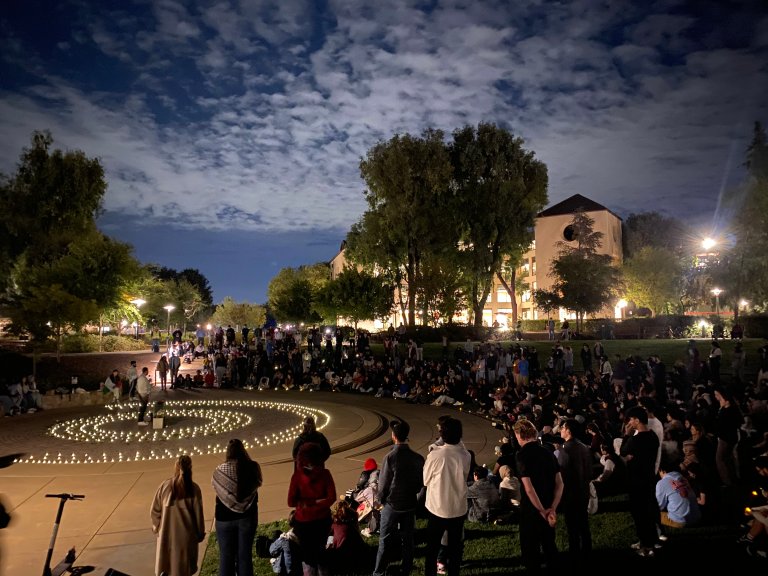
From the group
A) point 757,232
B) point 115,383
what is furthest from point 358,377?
point 757,232

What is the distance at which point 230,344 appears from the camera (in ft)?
95.0

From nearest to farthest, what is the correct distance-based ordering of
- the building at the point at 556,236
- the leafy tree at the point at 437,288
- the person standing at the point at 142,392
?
1. the person standing at the point at 142,392
2. the leafy tree at the point at 437,288
3. the building at the point at 556,236

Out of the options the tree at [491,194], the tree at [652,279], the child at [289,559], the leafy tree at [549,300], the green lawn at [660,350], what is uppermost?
the tree at [491,194]

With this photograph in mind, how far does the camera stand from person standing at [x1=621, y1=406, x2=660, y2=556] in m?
5.79

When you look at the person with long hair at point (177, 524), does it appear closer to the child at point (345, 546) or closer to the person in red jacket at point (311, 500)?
the person in red jacket at point (311, 500)

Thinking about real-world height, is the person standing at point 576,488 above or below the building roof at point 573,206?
below

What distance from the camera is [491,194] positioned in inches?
1507

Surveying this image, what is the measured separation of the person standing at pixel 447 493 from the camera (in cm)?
498

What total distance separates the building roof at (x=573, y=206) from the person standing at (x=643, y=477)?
59984 mm

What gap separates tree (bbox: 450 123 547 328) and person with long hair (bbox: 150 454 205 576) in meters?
35.1

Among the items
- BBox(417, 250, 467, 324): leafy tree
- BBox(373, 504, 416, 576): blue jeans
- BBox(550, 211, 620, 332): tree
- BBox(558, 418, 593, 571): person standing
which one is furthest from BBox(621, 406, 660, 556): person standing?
BBox(417, 250, 467, 324): leafy tree

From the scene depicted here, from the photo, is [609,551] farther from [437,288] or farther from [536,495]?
[437,288]

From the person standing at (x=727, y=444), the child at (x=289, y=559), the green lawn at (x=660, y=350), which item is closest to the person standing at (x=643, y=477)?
the person standing at (x=727, y=444)

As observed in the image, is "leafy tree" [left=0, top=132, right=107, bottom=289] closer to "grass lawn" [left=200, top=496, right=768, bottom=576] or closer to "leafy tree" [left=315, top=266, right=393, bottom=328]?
"leafy tree" [left=315, top=266, right=393, bottom=328]
